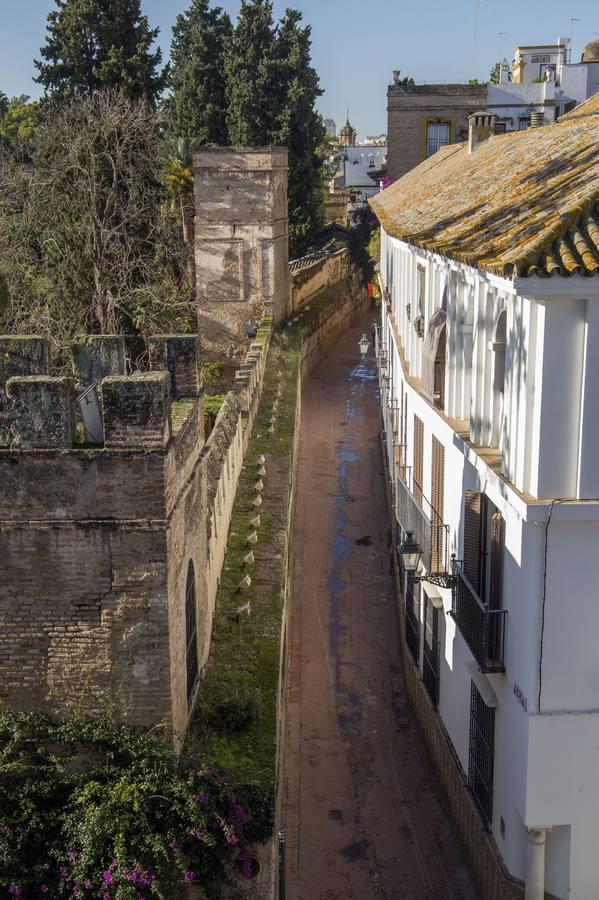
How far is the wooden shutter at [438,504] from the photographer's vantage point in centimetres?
1263

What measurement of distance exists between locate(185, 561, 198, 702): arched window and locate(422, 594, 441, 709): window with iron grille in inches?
146

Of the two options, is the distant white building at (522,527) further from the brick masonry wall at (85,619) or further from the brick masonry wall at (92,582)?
the brick masonry wall at (85,619)

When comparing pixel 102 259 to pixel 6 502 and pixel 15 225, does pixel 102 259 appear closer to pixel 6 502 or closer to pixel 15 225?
pixel 15 225

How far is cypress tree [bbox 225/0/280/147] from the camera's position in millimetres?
34812

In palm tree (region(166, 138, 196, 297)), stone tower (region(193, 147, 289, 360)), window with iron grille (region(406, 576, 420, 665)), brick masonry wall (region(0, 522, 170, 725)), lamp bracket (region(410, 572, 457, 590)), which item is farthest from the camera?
palm tree (region(166, 138, 196, 297))

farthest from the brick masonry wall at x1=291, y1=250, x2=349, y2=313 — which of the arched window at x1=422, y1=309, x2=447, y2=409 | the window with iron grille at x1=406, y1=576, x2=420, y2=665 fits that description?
the window with iron grille at x1=406, y1=576, x2=420, y2=665

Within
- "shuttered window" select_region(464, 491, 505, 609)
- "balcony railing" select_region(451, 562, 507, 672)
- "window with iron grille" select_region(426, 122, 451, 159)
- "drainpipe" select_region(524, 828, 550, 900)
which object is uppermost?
"window with iron grille" select_region(426, 122, 451, 159)

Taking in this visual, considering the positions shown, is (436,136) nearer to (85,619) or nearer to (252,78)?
(252,78)

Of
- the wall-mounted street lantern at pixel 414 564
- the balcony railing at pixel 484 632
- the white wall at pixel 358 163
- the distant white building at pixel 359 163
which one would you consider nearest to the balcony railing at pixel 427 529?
the wall-mounted street lantern at pixel 414 564

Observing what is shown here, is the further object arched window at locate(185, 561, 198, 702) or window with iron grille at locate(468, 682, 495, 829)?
window with iron grille at locate(468, 682, 495, 829)

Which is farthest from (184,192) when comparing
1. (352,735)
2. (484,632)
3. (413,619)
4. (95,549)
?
(95,549)

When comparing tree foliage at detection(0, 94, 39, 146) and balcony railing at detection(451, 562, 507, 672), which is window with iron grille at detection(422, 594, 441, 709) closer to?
balcony railing at detection(451, 562, 507, 672)

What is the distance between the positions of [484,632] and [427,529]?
3.30 meters

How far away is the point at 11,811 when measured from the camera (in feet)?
25.8
